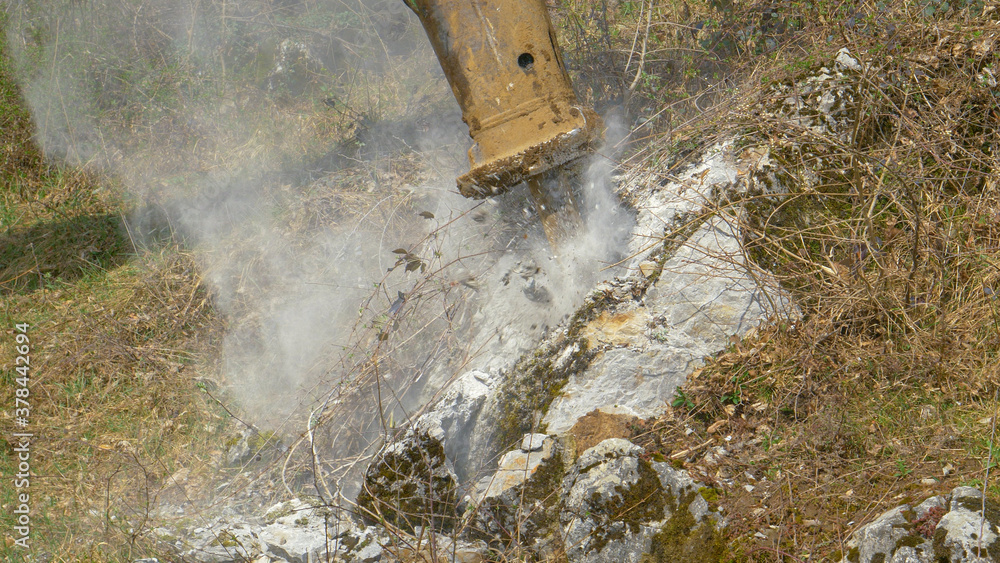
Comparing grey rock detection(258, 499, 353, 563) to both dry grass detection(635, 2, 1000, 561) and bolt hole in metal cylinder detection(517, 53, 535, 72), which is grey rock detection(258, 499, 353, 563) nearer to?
dry grass detection(635, 2, 1000, 561)

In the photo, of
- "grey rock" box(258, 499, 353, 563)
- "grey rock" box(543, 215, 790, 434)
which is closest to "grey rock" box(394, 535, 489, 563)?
"grey rock" box(258, 499, 353, 563)

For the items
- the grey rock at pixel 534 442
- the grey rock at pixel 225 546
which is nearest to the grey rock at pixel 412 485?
the grey rock at pixel 534 442

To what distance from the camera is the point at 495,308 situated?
3.51m

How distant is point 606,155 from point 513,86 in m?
1.02

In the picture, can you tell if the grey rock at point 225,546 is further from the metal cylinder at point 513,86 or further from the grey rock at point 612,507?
the metal cylinder at point 513,86

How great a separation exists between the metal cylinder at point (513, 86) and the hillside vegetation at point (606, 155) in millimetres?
754

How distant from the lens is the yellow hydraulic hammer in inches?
110

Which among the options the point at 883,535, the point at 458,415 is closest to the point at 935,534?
the point at 883,535

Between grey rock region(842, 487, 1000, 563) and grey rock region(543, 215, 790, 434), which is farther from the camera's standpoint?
grey rock region(543, 215, 790, 434)

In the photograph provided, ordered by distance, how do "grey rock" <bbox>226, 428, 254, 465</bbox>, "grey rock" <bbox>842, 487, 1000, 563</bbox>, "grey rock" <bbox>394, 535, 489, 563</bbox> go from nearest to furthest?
"grey rock" <bbox>842, 487, 1000, 563</bbox> < "grey rock" <bbox>394, 535, 489, 563</bbox> < "grey rock" <bbox>226, 428, 254, 465</bbox>

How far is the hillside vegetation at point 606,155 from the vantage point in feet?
7.78

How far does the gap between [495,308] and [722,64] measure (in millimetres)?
2142

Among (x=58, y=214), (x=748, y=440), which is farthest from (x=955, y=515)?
(x=58, y=214)

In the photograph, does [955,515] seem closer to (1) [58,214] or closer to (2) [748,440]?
(2) [748,440]
